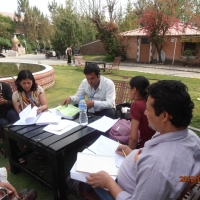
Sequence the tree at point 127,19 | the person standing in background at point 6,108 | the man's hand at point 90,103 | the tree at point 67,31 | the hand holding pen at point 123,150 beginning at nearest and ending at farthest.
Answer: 1. the hand holding pen at point 123,150
2. the man's hand at point 90,103
3. the person standing in background at point 6,108
4. the tree at point 127,19
5. the tree at point 67,31

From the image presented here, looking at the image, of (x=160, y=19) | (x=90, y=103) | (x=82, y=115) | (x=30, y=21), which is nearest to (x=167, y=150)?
(x=82, y=115)

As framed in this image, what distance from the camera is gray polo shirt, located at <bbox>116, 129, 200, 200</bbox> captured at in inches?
37.0

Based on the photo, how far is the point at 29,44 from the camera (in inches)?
1463

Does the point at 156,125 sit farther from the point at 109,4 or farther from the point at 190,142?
the point at 109,4

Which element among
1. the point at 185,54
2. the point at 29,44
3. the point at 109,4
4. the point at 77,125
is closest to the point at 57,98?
the point at 77,125

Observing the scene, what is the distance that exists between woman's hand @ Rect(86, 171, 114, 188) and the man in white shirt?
4.98ft

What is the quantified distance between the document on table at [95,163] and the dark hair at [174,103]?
2.22ft

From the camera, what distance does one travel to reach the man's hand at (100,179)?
130 centimetres

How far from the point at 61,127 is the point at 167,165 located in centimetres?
140

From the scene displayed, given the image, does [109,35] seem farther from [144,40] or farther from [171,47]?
[171,47]

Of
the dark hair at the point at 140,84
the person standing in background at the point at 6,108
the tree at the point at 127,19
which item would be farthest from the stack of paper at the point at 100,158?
the tree at the point at 127,19

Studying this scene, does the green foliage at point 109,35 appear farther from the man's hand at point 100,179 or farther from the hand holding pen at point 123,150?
the man's hand at point 100,179

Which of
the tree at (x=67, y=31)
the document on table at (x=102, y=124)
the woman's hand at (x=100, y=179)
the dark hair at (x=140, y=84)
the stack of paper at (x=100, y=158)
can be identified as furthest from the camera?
the tree at (x=67, y=31)

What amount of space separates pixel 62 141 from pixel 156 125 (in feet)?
3.47
